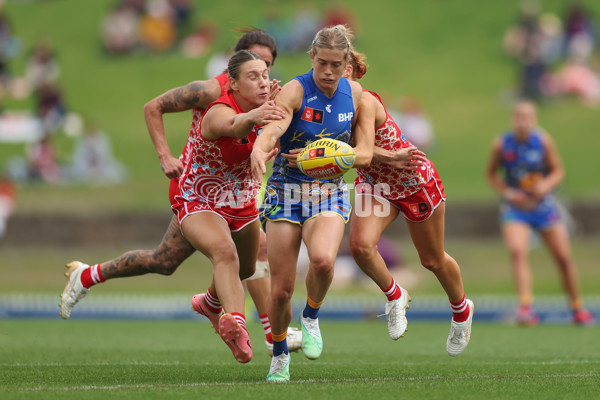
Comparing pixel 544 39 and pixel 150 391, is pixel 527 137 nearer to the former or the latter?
pixel 150 391

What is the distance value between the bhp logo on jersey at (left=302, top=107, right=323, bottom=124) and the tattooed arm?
0.95 metres

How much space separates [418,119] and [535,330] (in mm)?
13397

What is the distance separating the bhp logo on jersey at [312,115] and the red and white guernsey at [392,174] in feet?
2.45

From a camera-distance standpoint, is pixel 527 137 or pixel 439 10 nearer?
pixel 527 137

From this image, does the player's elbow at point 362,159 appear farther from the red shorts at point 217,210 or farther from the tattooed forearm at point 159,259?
the tattooed forearm at point 159,259

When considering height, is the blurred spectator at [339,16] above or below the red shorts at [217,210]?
below

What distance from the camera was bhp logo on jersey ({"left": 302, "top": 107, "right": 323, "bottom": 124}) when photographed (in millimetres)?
6730

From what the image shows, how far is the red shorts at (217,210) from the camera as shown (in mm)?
7086

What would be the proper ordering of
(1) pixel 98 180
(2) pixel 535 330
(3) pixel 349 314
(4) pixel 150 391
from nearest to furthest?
(4) pixel 150 391, (2) pixel 535 330, (3) pixel 349 314, (1) pixel 98 180

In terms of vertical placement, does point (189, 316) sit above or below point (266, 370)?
below

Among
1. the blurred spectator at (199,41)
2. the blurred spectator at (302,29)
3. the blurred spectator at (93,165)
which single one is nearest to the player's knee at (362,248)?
the blurred spectator at (93,165)

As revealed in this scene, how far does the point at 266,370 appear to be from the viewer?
7.36 m

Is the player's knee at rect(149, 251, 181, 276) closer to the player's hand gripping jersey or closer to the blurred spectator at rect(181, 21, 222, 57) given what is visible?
the player's hand gripping jersey

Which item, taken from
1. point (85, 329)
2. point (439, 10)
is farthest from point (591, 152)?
point (85, 329)
